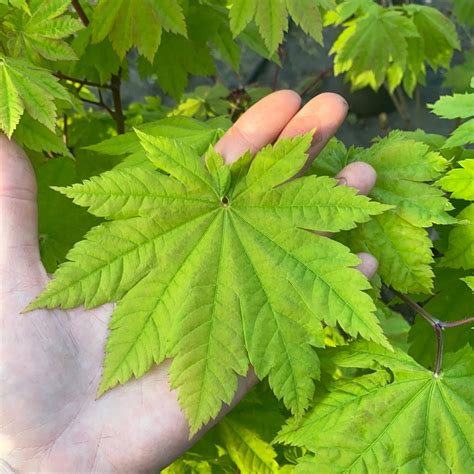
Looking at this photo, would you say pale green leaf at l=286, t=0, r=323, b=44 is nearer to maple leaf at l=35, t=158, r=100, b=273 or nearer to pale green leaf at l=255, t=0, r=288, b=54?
pale green leaf at l=255, t=0, r=288, b=54

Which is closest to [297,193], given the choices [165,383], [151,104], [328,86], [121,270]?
[121,270]

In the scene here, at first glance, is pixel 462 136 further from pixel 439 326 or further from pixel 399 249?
pixel 439 326

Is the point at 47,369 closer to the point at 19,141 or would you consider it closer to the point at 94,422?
the point at 94,422

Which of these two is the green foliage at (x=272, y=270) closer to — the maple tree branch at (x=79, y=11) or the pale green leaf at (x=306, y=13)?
the maple tree branch at (x=79, y=11)

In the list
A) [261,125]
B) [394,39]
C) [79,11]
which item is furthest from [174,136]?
[394,39]

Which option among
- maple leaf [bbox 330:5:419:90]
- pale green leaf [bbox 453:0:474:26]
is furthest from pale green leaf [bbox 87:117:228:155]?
pale green leaf [bbox 453:0:474:26]

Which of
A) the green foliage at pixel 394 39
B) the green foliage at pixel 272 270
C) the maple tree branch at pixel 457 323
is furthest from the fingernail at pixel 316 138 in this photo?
the green foliage at pixel 394 39
